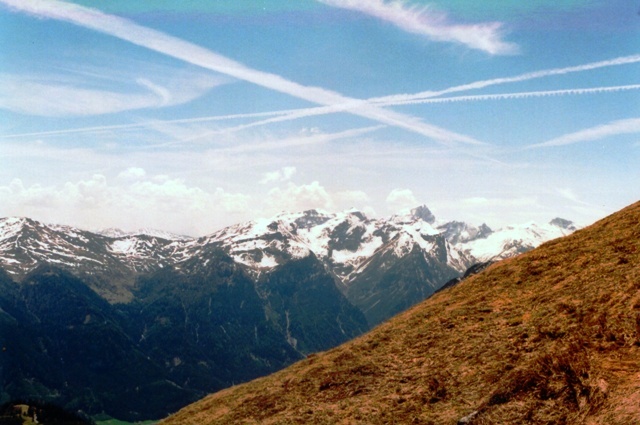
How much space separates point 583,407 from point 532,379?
3031 millimetres

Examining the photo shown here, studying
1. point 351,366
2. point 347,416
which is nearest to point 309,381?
point 351,366

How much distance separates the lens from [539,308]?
29.2 metres

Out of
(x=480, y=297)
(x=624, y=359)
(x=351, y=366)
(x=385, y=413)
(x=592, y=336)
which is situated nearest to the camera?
(x=624, y=359)

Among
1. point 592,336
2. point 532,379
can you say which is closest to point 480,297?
point 592,336

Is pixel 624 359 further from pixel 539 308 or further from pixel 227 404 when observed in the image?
pixel 227 404

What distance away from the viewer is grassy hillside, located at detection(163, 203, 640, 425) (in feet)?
63.8

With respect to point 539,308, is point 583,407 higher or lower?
lower

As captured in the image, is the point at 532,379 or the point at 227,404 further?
the point at 227,404

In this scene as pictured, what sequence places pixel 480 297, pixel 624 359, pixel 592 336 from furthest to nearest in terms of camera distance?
1. pixel 480 297
2. pixel 592 336
3. pixel 624 359

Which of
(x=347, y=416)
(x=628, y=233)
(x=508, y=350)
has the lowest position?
(x=347, y=416)

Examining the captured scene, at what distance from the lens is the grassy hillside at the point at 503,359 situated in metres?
19.4

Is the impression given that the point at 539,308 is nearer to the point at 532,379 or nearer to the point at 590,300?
the point at 590,300

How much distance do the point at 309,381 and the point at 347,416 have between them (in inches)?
282

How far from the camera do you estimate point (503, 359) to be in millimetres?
25438
